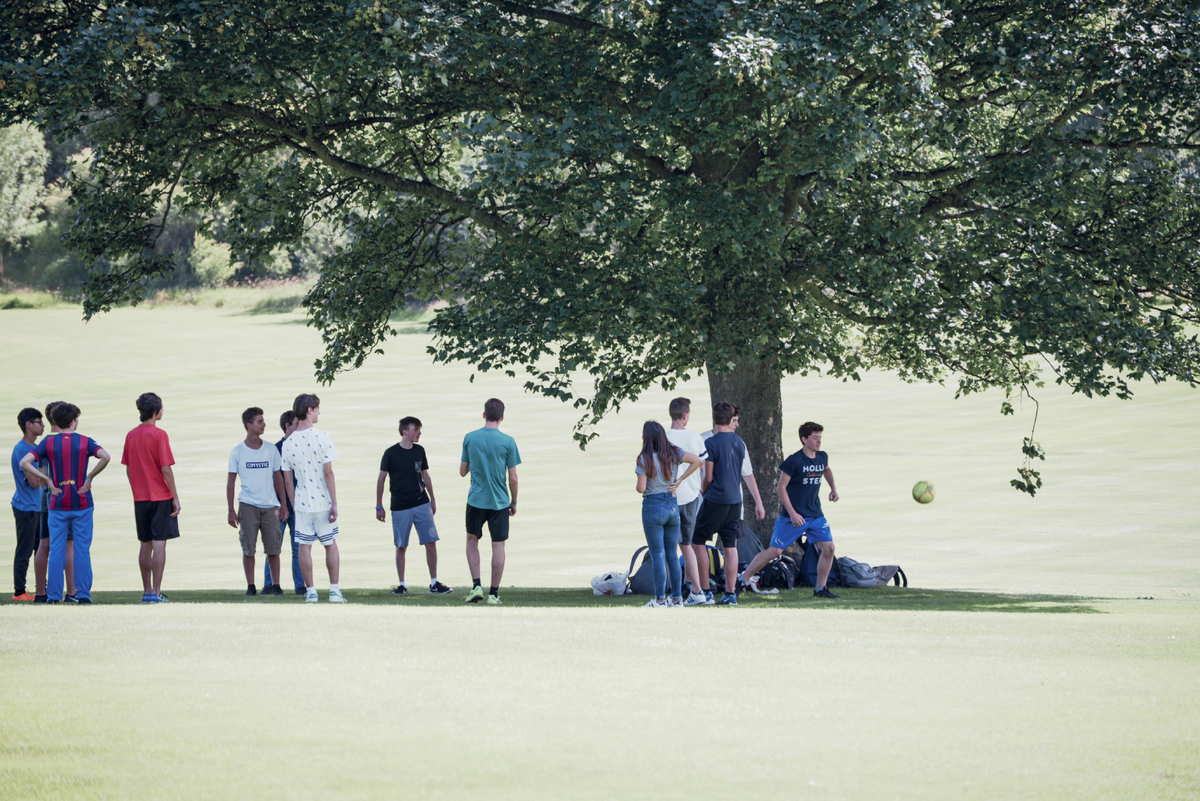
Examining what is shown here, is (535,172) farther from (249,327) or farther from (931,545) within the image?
(249,327)

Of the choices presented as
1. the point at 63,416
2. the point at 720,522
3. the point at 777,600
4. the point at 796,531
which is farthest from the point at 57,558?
the point at 796,531

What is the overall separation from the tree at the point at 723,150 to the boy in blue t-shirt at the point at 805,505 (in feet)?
4.62

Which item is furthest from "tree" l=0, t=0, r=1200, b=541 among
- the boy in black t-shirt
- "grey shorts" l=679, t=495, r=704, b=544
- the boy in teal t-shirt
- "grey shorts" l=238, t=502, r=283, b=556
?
"grey shorts" l=238, t=502, r=283, b=556

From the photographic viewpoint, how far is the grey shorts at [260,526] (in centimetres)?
1350

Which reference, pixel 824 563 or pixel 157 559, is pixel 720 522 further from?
pixel 157 559

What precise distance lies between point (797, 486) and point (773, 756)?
767 centimetres

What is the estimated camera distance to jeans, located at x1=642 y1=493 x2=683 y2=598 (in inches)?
451

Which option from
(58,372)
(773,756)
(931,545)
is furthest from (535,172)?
(58,372)

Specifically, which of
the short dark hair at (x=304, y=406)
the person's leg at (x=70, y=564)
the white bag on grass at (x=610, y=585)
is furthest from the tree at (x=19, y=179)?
the short dark hair at (x=304, y=406)

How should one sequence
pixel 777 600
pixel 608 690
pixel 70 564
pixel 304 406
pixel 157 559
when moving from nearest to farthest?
pixel 608 690 → pixel 304 406 → pixel 70 564 → pixel 157 559 → pixel 777 600

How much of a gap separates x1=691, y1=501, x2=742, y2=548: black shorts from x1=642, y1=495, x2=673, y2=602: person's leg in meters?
0.79

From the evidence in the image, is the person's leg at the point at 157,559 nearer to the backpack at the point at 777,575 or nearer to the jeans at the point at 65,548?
the jeans at the point at 65,548

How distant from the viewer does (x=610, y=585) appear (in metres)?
13.9

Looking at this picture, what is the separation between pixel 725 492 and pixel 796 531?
150 cm
